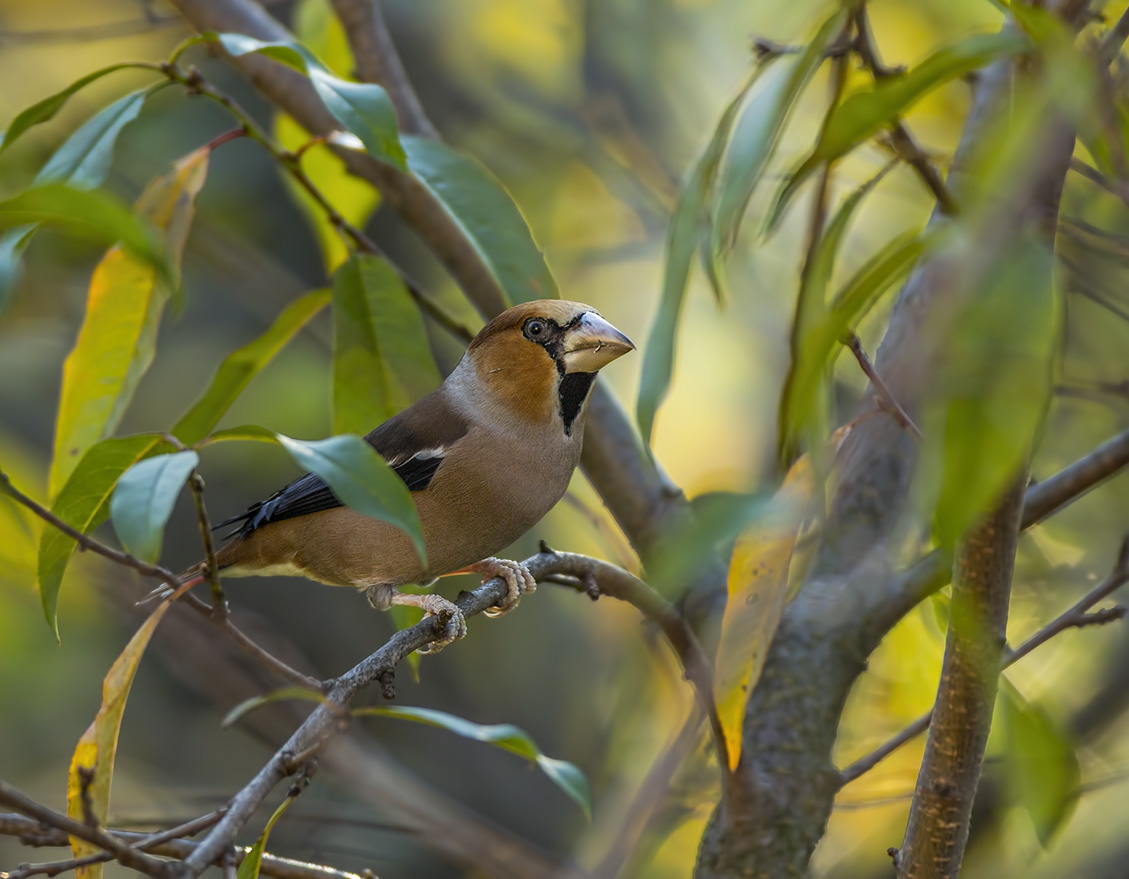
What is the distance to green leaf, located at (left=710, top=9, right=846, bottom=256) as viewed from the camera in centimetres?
198

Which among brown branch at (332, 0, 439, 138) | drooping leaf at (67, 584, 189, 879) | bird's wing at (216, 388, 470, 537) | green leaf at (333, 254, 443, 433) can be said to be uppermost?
brown branch at (332, 0, 439, 138)

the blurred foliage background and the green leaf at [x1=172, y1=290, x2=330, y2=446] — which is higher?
the blurred foliage background

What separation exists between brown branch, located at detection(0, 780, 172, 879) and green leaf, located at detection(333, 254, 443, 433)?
5.42 ft

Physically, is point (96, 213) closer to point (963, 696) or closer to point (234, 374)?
point (234, 374)

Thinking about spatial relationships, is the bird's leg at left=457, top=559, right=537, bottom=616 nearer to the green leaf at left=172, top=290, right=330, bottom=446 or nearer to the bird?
the bird

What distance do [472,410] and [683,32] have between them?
5082mm

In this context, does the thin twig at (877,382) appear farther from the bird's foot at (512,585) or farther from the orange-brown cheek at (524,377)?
the orange-brown cheek at (524,377)

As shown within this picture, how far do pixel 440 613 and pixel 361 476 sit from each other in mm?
786

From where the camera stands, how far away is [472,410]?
10.3 ft

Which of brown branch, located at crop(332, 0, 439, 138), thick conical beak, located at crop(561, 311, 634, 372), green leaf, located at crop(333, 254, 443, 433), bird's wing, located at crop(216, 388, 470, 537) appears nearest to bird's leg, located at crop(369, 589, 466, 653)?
bird's wing, located at crop(216, 388, 470, 537)

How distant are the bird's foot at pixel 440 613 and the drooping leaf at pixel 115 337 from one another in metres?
0.84

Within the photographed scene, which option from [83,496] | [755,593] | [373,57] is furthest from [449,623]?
[373,57]

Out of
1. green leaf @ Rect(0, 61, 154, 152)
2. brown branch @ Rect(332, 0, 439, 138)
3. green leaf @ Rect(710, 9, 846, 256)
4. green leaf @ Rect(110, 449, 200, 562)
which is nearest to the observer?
green leaf @ Rect(110, 449, 200, 562)

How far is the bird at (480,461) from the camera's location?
292cm
